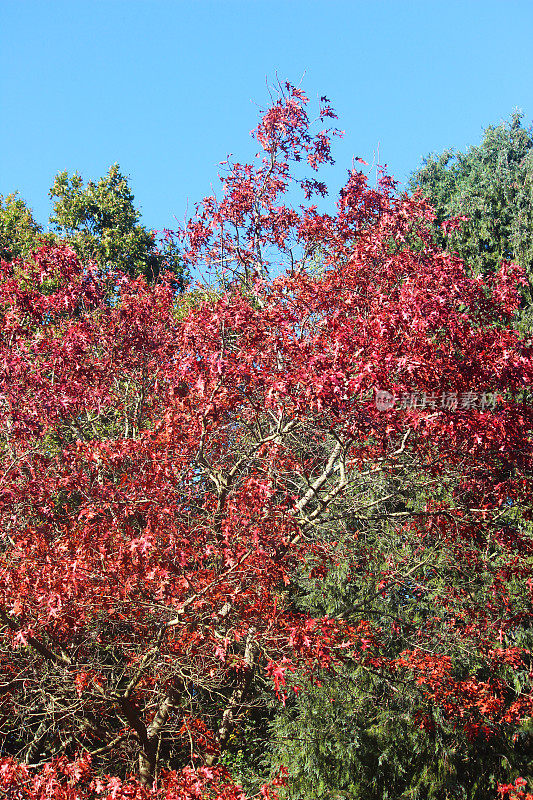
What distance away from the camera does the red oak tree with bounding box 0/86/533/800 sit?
5.35 meters

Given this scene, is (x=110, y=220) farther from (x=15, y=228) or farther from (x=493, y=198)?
(x=493, y=198)

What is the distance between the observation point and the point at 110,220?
836 inches

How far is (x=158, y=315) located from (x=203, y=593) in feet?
12.9

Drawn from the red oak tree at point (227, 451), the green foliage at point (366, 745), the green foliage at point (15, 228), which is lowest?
the green foliage at point (366, 745)

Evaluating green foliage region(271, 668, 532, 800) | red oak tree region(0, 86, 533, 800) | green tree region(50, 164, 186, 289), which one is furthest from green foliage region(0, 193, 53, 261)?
green foliage region(271, 668, 532, 800)

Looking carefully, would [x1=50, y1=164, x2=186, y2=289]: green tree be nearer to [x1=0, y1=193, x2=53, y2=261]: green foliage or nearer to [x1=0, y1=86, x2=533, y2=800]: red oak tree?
[x1=0, y1=193, x2=53, y2=261]: green foliage

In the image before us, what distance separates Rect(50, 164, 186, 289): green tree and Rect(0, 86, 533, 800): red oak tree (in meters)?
12.0

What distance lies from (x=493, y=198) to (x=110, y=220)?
39.8ft

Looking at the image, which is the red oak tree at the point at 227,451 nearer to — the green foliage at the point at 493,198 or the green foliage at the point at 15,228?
the green foliage at the point at 493,198

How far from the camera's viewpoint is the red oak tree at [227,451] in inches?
211

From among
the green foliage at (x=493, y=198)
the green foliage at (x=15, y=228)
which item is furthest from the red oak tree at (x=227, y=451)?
the green foliage at (x=15, y=228)

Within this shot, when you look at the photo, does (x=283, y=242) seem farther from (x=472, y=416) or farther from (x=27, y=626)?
(x=27, y=626)

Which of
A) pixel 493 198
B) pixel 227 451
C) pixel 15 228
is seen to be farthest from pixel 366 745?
pixel 15 228

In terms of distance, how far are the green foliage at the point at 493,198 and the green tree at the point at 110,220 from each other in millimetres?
8655
